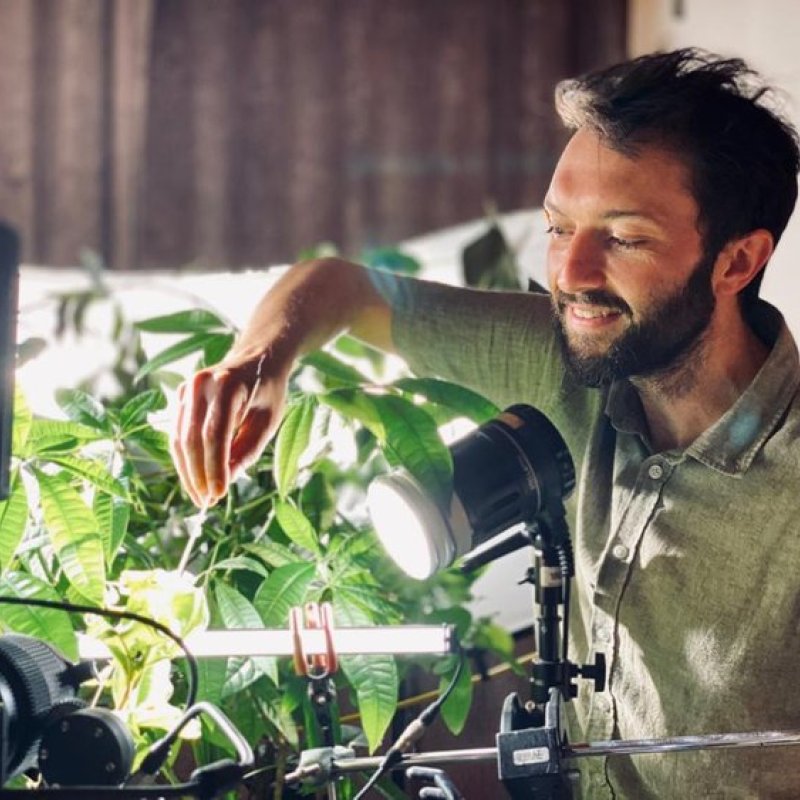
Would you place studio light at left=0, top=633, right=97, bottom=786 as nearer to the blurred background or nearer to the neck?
the neck

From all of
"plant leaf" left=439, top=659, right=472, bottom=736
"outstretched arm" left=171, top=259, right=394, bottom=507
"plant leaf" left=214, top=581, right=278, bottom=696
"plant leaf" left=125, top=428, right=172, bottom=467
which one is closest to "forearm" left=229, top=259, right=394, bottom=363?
"outstretched arm" left=171, top=259, right=394, bottom=507

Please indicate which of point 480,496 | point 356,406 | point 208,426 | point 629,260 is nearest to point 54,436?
point 208,426

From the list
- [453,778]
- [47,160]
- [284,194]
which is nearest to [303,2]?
[284,194]

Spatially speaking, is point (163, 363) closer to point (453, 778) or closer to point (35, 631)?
point (35, 631)

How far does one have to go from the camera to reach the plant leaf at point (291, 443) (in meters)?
1.15

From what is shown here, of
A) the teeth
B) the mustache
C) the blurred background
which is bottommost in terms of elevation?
Answer: the teeth

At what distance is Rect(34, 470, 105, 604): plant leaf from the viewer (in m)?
1.11

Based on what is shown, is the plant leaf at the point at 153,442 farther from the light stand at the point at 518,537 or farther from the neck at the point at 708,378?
the neck at the point at 708,378

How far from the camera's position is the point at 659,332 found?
3.57 ft

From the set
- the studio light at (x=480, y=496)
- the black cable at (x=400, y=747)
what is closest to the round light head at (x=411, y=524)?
the studio light at (x=480, y=496)

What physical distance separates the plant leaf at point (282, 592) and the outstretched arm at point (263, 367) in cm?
9

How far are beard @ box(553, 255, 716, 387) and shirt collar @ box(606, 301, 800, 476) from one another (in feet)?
0.18

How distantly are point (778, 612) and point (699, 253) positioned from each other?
292 mm

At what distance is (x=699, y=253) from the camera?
1.07 metres
